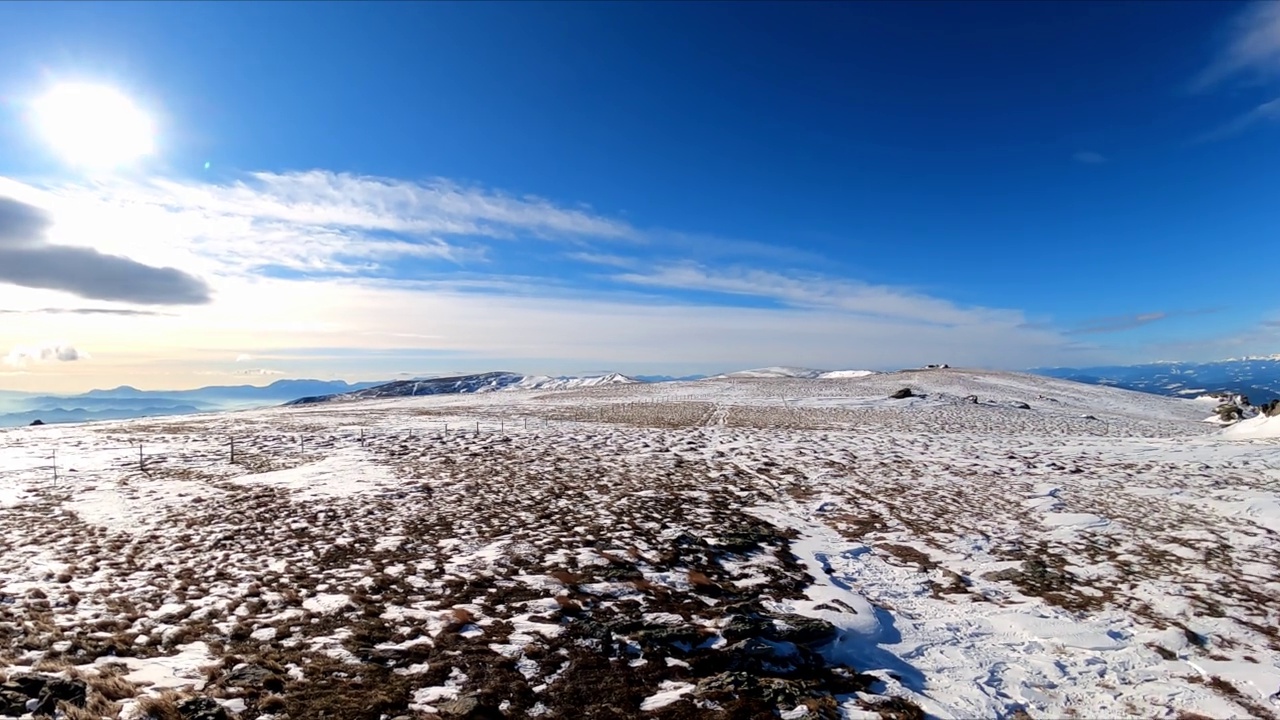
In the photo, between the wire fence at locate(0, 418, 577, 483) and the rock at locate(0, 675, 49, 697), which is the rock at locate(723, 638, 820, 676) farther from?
the wire fence at locate(0, 418, 577, 483)

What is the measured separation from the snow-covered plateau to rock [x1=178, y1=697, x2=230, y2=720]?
80 millimetres

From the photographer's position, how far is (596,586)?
32.3 ft

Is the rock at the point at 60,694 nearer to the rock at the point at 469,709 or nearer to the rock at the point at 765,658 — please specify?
the rock at the point at 469,709

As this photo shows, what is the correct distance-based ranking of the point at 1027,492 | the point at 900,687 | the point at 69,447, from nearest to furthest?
the point at 900,687, the point at 1027,492, the point at 69,447

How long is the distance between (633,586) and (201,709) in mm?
6117

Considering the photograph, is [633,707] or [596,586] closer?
[633,707]

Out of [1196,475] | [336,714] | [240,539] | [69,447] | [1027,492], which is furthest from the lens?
[69,447]

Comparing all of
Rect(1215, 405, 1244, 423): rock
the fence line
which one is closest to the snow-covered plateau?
the fence line

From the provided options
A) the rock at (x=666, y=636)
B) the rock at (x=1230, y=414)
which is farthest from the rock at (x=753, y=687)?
the rock at (x=1230, y=414)

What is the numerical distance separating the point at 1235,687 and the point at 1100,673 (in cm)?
149

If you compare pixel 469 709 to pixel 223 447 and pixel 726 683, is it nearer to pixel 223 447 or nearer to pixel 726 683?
pixel 726 683

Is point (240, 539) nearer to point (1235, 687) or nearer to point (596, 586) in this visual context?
point (596, 586)

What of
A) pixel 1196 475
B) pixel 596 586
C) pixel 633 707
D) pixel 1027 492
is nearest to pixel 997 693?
pixel 633 707

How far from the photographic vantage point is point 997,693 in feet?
23.3
